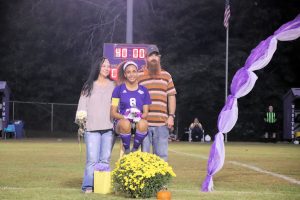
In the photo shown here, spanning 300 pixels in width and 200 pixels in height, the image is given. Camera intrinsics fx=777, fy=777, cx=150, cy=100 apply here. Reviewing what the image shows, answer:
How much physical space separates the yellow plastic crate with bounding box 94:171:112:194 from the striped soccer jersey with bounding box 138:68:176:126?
1024 millimetres

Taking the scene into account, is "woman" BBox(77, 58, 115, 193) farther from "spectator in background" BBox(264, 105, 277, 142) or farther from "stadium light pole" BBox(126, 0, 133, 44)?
"spectator in background" BBox(264, 105, 277, 142)

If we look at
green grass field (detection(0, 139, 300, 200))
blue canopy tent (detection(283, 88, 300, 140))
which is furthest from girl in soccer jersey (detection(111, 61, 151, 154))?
blue canopy tent (detection(283, 88, 300, 140))

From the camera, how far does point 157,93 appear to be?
11586mm

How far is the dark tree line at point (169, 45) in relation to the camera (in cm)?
4716

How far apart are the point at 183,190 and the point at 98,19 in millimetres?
39401

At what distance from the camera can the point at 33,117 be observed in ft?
158

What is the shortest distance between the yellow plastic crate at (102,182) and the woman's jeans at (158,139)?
81 centimetres

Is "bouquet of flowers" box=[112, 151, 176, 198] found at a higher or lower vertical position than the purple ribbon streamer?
lower

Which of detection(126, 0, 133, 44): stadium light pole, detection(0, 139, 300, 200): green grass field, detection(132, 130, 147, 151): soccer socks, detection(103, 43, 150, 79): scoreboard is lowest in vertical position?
detection(0, 139, 300, 200): green grass field

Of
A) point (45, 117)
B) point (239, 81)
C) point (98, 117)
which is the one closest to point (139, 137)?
point (98, 117)

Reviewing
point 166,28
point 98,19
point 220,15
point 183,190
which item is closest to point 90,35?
point 98,19

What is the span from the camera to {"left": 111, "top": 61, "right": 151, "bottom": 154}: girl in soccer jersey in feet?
36.3

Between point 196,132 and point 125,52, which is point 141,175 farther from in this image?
point 196,132

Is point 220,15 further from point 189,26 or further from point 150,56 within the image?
point 150,56
